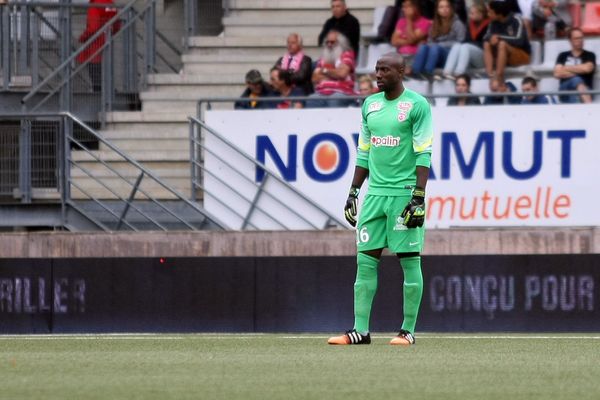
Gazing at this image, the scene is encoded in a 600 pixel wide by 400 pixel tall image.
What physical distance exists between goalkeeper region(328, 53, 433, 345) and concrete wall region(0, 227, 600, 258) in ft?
15.9

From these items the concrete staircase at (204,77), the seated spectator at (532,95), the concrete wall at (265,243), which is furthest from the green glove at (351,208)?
the concrete staircase at (204,77)

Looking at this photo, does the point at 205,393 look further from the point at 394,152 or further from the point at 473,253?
the point at 473,253

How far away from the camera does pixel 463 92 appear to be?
17453 mm

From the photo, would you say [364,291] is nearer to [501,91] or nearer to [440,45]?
[501,91]

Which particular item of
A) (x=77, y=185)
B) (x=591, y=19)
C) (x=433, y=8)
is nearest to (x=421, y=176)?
(x=77, y=185)

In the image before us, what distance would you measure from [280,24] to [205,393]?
14.0 m

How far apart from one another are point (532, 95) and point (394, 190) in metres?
5.99

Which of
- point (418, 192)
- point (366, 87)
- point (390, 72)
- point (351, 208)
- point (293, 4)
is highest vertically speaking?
point (293, 4)

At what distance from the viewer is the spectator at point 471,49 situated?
1830cm

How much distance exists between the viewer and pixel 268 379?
26.8 feet

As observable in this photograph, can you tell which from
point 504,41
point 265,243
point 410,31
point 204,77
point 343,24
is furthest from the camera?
point 204,77

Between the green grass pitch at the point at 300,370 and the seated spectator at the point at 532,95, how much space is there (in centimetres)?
549

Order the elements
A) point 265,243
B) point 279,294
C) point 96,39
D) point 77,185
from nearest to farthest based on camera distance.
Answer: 1. point 279,294
2. point 265,243
3. point 77,185
4. point 96,39

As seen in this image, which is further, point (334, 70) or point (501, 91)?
point (334, 70)
